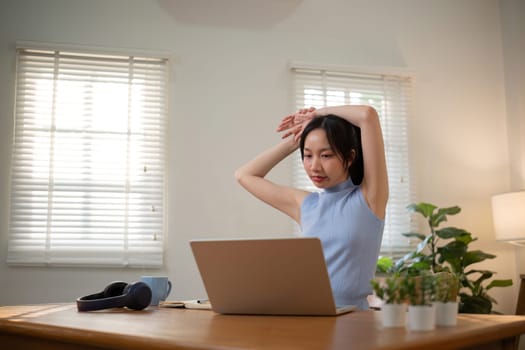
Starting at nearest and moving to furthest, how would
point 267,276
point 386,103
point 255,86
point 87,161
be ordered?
point 267,276 → point 87,161 → point 255,86 → point 386,103

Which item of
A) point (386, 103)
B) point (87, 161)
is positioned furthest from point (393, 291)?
point (386, 103)

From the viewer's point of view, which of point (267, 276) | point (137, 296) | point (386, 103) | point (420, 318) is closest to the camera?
point (420, 318)

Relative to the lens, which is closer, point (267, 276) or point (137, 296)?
point (267, 276)

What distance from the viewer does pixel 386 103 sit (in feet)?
15.1

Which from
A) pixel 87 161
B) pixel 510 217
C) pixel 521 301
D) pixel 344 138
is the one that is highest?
pixel 87 161

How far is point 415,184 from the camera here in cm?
456

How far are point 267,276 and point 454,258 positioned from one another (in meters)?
3.05

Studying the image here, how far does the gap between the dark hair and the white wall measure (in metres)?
2.36

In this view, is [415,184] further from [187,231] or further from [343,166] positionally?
[343,166]

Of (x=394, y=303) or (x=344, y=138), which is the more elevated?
(x=344, y=138)

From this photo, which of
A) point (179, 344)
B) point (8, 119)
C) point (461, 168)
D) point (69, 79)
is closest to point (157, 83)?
point (69, 79)

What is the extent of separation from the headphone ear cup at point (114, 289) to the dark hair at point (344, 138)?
0.63 meters

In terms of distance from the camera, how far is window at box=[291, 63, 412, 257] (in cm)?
445

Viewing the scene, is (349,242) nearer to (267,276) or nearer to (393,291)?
(267,276)
